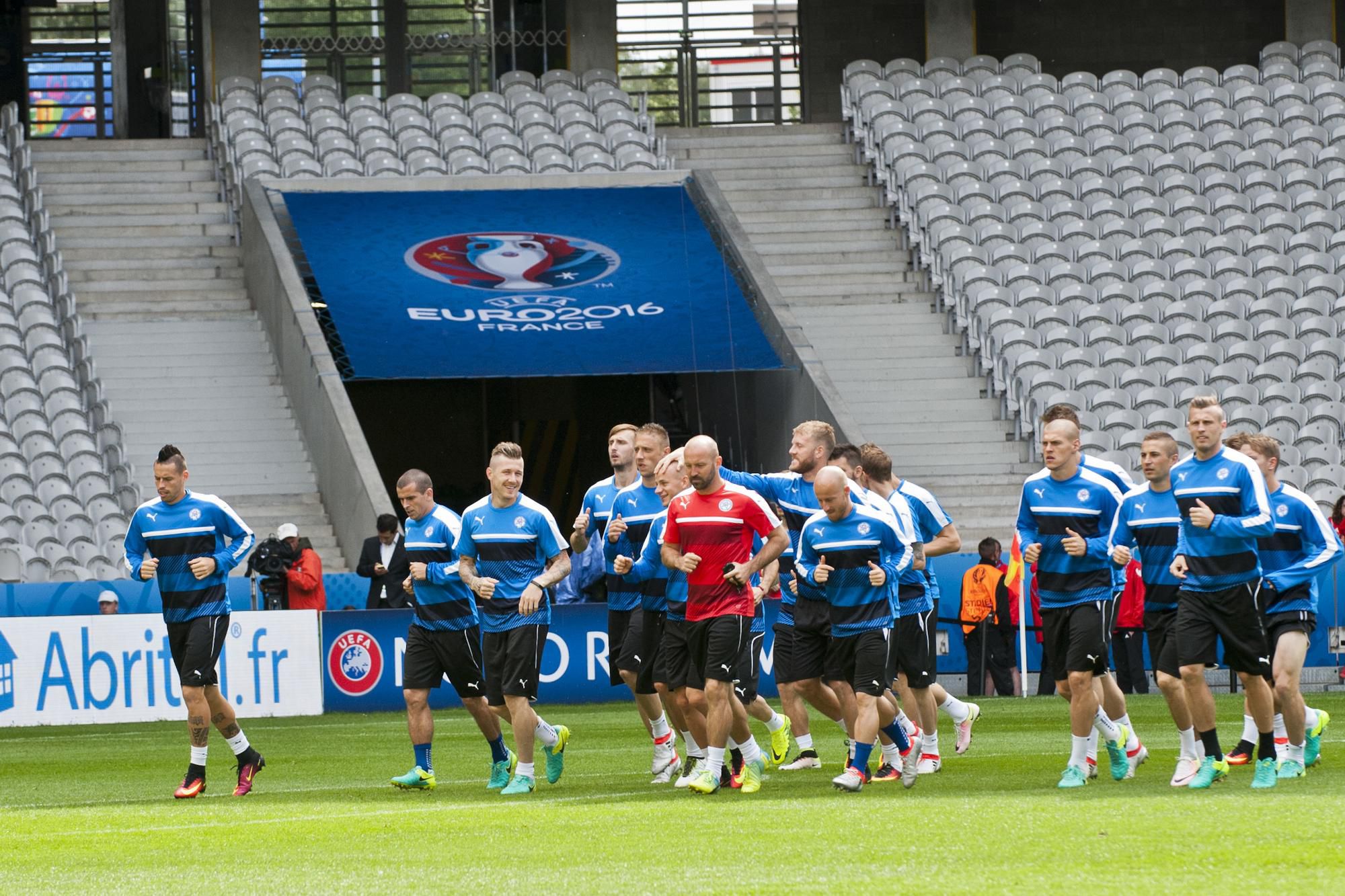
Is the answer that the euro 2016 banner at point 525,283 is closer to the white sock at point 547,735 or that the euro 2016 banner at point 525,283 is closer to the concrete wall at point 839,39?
the concrete wall at point 839,39

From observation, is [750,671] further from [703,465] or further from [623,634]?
[703,465]

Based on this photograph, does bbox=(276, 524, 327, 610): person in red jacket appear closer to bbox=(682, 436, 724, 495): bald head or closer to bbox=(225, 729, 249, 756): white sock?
bbox=(225, 729, 249, 756): white sock

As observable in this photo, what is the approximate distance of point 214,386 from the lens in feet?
89.0

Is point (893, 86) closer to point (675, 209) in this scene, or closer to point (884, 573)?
point (675, 209)

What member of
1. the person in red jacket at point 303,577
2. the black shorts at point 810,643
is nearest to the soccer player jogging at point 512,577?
the black shorts at point 810,643

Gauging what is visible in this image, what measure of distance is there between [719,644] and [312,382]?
1527 centimetres

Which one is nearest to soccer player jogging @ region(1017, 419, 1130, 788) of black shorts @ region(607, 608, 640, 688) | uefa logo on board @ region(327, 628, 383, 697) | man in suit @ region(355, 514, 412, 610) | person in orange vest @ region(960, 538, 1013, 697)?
black shorts @ region(607, 608, 640, 688)

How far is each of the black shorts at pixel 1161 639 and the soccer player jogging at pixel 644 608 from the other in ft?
9.51

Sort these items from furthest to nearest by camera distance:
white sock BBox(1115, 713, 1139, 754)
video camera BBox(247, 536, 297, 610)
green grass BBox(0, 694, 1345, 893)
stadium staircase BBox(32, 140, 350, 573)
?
stadium staircase BBox(32, 140, 350, 573)
video camera BBox(247, 536, 297, 610)
white sock BBox(1115, 713, 1139, 754)
green grass BBox(0, 694, 1345, 893)

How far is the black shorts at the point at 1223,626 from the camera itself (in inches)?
416

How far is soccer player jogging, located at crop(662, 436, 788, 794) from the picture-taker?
35.9 ft

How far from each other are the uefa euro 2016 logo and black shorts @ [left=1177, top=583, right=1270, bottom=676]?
1820 centimetres

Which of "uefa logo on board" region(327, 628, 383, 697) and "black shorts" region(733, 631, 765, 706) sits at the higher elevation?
"black shorts" region(733, 631, 765, 706)

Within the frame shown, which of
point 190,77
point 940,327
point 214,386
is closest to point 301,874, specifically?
point 214,386
